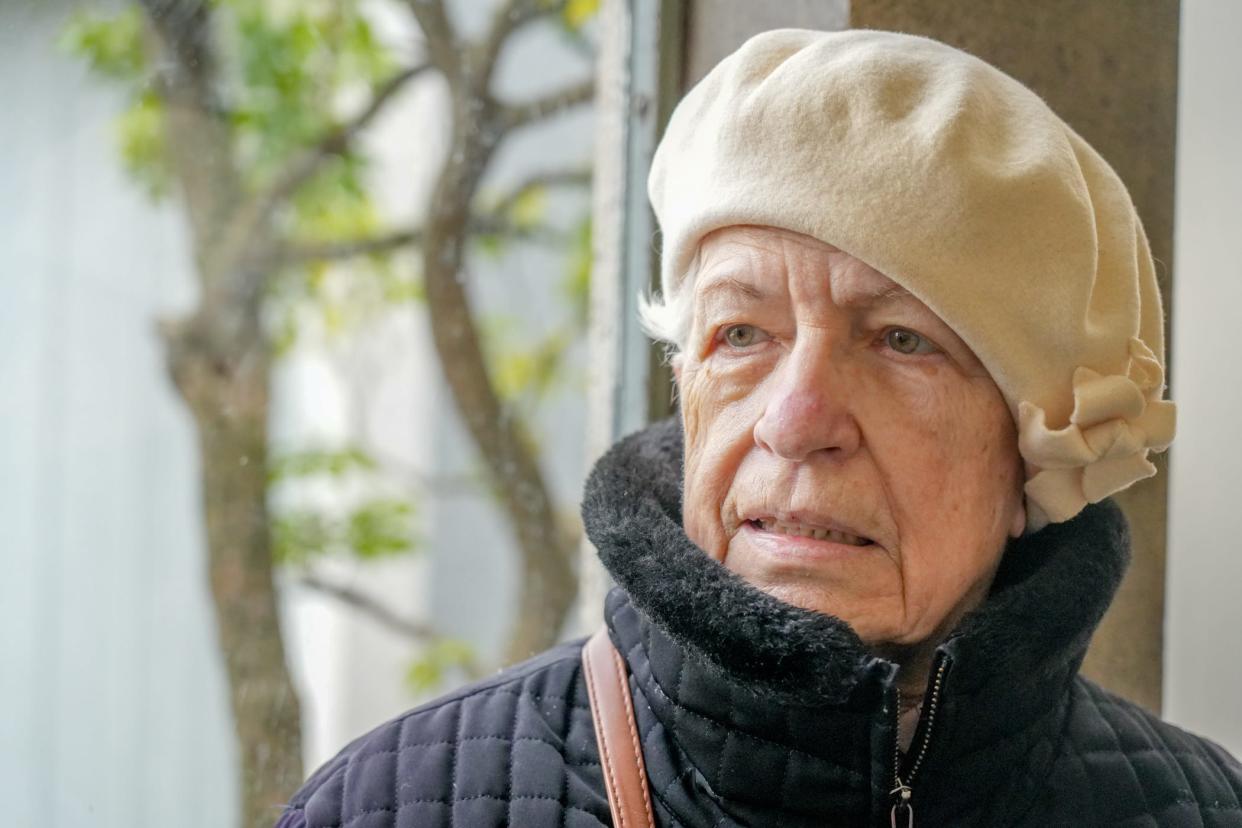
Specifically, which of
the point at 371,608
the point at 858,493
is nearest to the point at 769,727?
the point at 858,493

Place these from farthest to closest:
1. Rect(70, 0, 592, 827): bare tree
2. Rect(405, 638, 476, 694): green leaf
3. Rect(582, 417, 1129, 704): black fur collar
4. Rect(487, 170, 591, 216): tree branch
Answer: Rect(405, 638, 476, 694): green leaf < Rect(487, 170, 591, 216): tree branch < Rect(70, 0, 592, 827): bare tree < Rect(582, 417, 1129, 704): black fur collar

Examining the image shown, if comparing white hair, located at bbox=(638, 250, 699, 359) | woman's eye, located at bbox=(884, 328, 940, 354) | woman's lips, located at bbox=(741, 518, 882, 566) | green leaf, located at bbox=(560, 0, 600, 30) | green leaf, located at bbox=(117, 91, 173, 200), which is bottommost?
woman's lips, located at bbox=(741, 518, 882, 566)

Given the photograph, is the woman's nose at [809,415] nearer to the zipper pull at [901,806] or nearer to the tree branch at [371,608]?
the zipper pull at [901,806]

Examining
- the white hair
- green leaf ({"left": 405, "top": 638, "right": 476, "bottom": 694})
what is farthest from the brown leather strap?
green leaf ({"left": 405, "top": 638, "right": 476, "bottom": 694})

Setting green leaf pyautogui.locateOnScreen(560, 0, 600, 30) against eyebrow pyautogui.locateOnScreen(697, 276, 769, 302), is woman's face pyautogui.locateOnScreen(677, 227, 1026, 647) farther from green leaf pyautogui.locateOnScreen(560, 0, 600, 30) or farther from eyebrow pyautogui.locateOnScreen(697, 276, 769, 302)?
green leaf pyautogui.locateOnScreen(560, 0, 600, 30)

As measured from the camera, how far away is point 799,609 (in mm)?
1274

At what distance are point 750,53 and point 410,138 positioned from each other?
186 centimetres

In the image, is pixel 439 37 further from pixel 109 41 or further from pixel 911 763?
pixel 911 763

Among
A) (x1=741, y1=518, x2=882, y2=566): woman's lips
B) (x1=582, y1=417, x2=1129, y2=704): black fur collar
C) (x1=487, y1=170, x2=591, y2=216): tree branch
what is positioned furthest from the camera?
(x1=487, y1=170, x2=591, y2=216): tree branch

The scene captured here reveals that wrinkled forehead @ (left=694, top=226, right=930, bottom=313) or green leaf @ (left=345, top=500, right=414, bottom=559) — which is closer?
wrinkled forehead @ (left=694, top=226, right=930, bottom=313)

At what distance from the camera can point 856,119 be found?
136cm

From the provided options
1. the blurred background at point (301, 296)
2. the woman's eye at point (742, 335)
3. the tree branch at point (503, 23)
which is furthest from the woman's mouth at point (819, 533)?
the tree branch at point (503, 23)

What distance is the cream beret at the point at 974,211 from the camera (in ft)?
4.34

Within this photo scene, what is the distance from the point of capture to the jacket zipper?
127 centimetres
